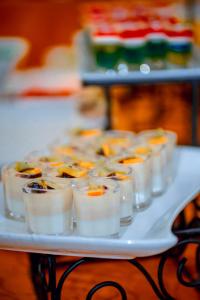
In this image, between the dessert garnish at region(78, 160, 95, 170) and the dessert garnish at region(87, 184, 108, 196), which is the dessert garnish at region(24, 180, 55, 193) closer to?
the dessert garnish at region(87, 184, 108, 196)

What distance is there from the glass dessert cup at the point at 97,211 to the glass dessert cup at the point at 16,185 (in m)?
0.19

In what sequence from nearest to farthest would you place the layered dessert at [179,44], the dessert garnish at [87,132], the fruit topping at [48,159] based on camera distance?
the fruit topping at [48,159]
the dessert garnish at [87,132]
the layered dessert at [179,44]

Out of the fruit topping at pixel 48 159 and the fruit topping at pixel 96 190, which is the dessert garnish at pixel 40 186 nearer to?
the fruit topping at pixel 96 190

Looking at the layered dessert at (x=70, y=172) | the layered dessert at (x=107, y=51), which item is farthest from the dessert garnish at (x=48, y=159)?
the layered dessert at (x=107, y=51)

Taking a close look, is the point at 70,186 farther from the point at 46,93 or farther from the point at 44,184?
the point at 46,93

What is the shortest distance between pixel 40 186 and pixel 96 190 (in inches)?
5.6

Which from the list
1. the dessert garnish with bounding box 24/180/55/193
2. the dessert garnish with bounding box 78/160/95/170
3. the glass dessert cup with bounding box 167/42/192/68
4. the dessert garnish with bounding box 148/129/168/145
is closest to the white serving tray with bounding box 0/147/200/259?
the dessert garnish with bounding box 24/180/55/193

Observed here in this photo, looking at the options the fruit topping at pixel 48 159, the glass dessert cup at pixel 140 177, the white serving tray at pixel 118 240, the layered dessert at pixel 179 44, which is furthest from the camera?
the layered dessert at pixel 179 44

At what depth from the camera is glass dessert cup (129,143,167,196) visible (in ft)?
6.00

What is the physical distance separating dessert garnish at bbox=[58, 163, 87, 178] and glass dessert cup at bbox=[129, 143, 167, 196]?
0.24 meters

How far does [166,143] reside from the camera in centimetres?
200

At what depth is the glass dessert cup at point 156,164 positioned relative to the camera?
183cm

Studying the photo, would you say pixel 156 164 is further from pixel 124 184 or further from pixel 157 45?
pixel 157 45

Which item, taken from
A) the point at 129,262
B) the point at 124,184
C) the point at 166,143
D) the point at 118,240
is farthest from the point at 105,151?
the point at 118,240
